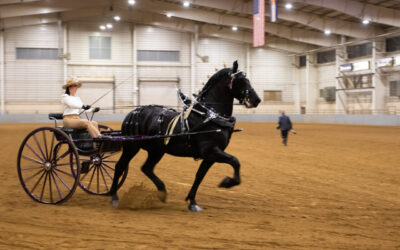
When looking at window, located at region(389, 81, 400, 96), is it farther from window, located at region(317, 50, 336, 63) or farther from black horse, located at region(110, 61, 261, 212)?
black horse, located at region(110, 61, 261, 212)

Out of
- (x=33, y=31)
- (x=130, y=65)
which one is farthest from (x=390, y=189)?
(x=33, y=31)

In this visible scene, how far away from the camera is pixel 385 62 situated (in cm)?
3175

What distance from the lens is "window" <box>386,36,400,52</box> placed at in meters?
31.7

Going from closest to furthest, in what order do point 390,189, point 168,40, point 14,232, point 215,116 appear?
point 14,232, point 215,116, point 390,189, point 168,40

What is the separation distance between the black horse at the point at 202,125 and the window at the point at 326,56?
34893 mm

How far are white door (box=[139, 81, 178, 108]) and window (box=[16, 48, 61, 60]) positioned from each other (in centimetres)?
892

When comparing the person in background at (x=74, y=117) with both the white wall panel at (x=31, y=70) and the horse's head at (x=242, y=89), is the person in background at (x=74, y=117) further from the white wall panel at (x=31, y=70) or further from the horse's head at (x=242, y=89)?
the white wall panel at (x=31, y=70)

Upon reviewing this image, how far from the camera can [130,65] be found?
39594mm

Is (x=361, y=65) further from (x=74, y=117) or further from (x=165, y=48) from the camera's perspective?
(x=74, y=117)

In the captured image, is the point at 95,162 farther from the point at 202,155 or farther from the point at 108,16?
the point at 108,16

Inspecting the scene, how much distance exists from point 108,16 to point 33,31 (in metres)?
7.30

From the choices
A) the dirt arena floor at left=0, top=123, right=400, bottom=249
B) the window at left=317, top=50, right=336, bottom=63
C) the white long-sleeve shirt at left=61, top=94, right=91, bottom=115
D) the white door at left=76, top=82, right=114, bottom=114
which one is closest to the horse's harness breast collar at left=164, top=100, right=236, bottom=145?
the dirt arena floor at left=0, top=123, right=400, bottom=249

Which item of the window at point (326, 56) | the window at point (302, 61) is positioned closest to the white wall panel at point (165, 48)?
the window at point (302, 61)

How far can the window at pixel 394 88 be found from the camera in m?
31.7
